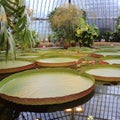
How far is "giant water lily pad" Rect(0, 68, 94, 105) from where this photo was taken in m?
2.47

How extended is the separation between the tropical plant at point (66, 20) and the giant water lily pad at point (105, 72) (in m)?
5.06

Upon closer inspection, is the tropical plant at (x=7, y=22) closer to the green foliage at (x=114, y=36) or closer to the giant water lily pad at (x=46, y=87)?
the giant water lily pad at (x=46, y=87)

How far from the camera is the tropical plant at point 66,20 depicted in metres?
8.85

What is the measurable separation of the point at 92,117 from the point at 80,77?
136 centimetres

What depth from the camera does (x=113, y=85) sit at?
3.20 meters

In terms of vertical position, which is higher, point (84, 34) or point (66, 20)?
point (66, 20)

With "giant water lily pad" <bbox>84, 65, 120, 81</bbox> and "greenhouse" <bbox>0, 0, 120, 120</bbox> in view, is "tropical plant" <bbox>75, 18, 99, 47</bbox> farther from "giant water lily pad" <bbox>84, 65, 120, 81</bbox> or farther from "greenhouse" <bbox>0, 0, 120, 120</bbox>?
"giant water lily pad" <bbox>84, 65, 120, 81</bbox>

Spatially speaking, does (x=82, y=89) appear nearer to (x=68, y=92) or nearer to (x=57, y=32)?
(x=68, y=92)

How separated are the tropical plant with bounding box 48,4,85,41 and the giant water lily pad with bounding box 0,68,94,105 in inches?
212

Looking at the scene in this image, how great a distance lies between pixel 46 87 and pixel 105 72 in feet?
4.21

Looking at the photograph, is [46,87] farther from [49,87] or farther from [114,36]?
[114,36]

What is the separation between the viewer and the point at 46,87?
298cm

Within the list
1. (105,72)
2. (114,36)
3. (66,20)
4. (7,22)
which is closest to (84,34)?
(66,20)

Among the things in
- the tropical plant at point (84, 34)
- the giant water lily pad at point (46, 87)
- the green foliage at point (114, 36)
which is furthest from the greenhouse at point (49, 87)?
the green foliage at point (114, 36)
